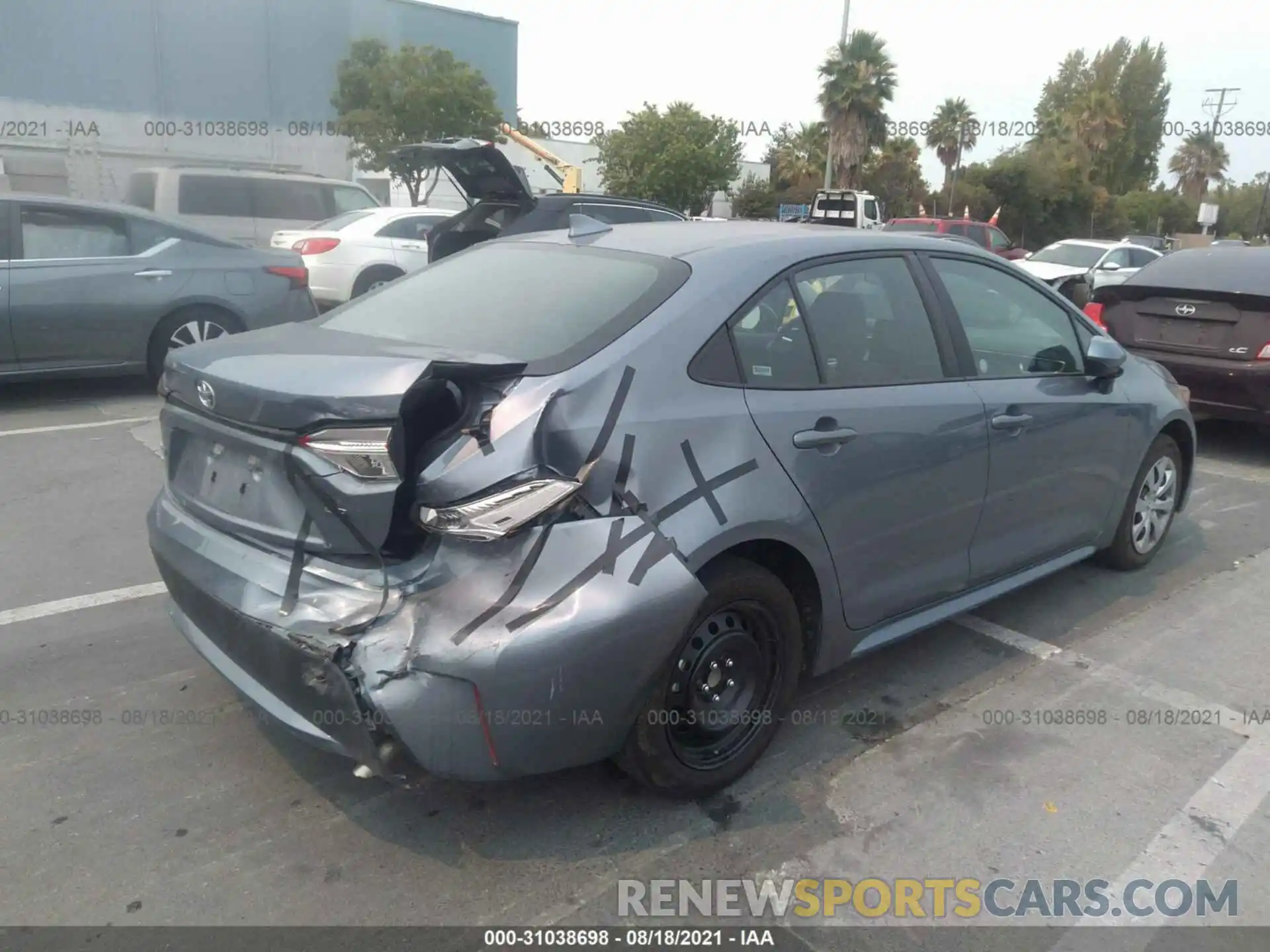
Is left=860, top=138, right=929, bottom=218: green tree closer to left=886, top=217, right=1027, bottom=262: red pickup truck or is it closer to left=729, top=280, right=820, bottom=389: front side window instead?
left=886, top=217, right=1027, bottom=262: red pickup truck

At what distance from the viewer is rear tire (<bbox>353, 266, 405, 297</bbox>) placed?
12.0 metres

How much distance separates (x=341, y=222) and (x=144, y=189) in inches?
160

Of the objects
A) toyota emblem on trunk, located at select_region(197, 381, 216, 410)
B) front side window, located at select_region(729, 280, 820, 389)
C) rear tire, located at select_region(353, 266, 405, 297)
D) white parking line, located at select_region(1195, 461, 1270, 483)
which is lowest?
white parking line, located at select_region(1195, 461, 1270, 483)

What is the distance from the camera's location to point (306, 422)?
2500 mm

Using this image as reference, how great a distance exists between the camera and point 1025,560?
4.11m

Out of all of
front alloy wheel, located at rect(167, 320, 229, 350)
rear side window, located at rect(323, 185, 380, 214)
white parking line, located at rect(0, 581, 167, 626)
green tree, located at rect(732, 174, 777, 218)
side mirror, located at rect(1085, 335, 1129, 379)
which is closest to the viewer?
white parking line, located at rect(0, 581, 167, 626)

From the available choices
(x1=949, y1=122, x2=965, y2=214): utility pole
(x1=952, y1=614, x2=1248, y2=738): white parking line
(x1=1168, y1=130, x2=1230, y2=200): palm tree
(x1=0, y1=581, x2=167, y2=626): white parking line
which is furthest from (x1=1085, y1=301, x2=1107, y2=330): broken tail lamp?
(x1=1168, y1=130, x2=1230, y2=200): palm tree

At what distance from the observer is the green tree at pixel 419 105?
2547 cm

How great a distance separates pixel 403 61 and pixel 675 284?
2597cm

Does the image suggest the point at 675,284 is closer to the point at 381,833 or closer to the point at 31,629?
the point at 381,833

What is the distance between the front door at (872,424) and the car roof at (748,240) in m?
0.09

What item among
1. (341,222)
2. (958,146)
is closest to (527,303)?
(341,222)

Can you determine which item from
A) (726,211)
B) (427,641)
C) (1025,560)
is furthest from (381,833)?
(726,211)

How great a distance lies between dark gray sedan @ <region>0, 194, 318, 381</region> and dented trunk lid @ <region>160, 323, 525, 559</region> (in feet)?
16.9
